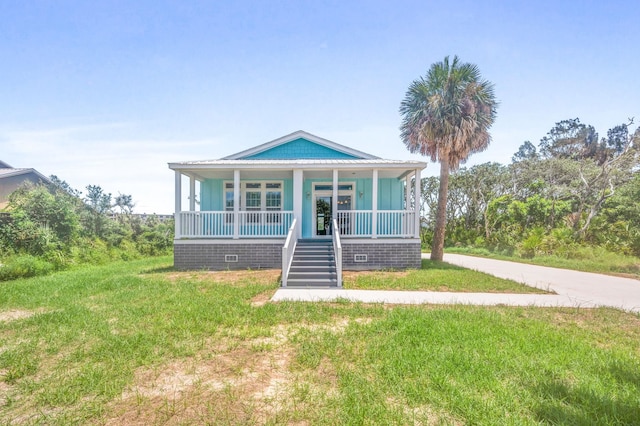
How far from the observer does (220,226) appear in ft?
36.9

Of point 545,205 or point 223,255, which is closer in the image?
point 223,255

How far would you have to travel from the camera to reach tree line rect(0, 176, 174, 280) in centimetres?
1223

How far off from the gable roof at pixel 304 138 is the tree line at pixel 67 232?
8178 mm

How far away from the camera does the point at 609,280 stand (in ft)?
32.3

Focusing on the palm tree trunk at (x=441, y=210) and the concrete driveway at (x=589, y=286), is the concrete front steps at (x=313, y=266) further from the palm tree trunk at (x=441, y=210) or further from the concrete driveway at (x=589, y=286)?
the concrete driveway at (x=589, y=286)

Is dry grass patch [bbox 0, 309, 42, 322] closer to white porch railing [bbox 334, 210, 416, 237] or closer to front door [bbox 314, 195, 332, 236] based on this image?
white porch railing [bbox 334, 210, 416, 237]

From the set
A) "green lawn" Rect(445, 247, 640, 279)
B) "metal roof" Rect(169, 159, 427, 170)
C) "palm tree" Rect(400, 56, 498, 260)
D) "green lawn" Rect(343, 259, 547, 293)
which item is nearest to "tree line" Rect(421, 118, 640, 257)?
"green lawn" Rect(445, 247, 640, 279)

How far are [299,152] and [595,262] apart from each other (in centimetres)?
1401

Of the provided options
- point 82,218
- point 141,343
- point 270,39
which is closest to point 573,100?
point 270,39

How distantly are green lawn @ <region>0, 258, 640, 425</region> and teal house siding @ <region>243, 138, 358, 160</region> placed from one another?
8.52 m

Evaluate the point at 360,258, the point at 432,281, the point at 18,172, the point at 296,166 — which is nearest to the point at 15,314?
the point at 296,166

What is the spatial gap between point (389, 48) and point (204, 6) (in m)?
6.50

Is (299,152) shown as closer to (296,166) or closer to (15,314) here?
(296,166)

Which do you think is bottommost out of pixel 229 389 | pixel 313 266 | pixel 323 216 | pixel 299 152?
pixel 229 389
